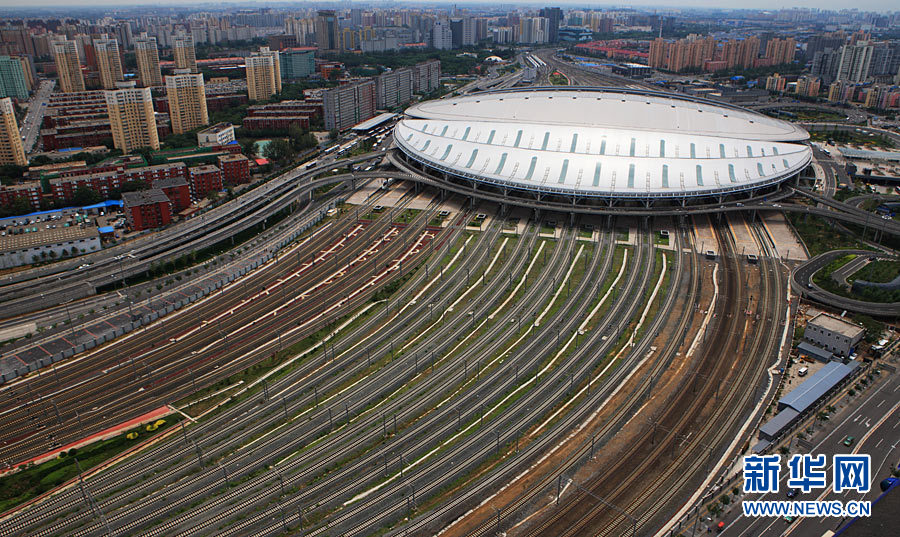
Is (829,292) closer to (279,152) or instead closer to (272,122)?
(279,152)

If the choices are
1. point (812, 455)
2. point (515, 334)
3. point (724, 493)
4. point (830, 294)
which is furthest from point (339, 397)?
point (830, 294)

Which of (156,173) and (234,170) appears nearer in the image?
(156,173)

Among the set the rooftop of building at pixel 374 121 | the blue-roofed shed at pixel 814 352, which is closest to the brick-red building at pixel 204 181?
the rooftop of building at pixel 374 121

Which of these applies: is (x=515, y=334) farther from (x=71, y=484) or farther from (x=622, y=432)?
(x=71, y=484)

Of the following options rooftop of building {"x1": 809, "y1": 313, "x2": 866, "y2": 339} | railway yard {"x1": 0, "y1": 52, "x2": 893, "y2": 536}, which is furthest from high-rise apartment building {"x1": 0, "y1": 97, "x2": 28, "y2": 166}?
rooftop of building {"x1": 809, "y1": 313, "x2": 866, "y2": 339}

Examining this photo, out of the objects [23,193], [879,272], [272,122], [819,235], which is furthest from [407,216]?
[272,122]

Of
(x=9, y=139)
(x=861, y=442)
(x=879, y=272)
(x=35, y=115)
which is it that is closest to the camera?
(x=861, y=442)

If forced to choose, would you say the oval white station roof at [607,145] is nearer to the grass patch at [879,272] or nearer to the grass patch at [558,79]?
the grass patch at [879,272]
